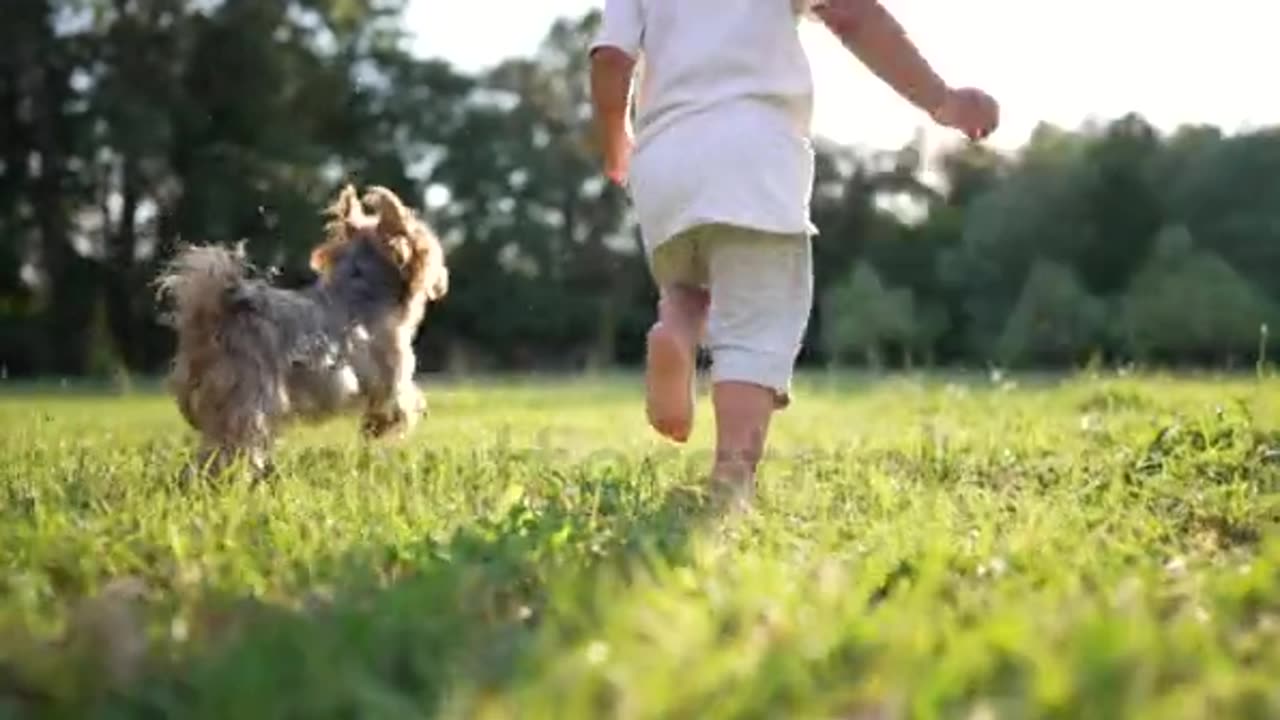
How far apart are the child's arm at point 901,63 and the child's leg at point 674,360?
775 millimetres

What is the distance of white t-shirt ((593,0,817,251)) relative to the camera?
4059mm

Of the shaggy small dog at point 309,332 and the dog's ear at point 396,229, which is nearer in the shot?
the shaggy small dog at point 309,332

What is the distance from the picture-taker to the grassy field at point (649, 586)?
68.6 inches

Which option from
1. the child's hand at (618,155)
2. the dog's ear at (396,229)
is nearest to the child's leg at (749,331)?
the child's hand at (618,155)

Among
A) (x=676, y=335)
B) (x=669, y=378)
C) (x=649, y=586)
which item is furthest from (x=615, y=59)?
(x=649, y=586)

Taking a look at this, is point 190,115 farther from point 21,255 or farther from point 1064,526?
point 1064,526

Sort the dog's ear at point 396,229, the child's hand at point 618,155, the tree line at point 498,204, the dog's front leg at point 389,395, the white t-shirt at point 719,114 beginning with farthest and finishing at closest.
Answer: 1. the tree line at point 498,204
2. the dog's ear at point 396,229
3. the dog's front leg at point 389,395
4. the child's hand at point 618,155
5. the white t-shirt at point 719,114

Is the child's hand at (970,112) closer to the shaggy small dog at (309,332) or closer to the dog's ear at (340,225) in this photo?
the shaggy small dog at (309,332)

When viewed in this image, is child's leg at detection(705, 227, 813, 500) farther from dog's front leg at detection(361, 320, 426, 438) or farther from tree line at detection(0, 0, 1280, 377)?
tree line at detection(0, 0, 1280, 377)

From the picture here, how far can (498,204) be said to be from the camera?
1484 inches

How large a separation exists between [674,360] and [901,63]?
3.24ft

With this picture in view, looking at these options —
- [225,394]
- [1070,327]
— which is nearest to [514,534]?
[225,394]

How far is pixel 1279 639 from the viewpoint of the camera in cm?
203

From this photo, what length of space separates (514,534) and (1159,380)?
358 inches
